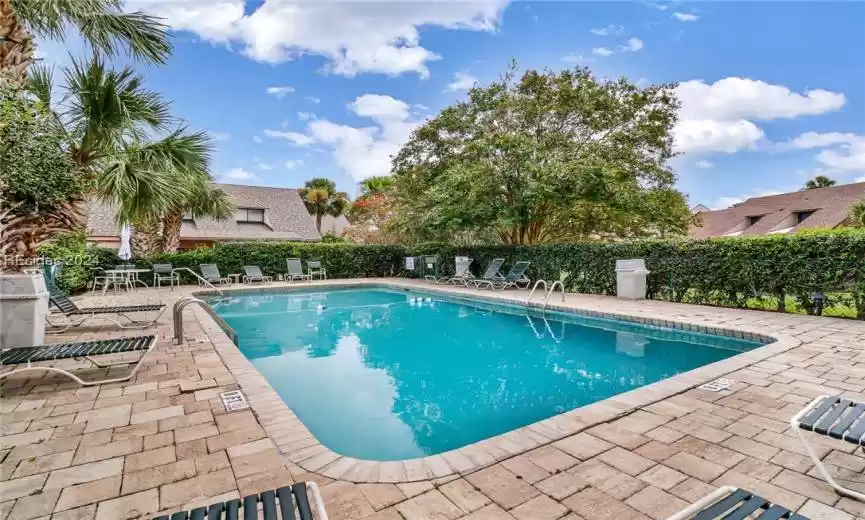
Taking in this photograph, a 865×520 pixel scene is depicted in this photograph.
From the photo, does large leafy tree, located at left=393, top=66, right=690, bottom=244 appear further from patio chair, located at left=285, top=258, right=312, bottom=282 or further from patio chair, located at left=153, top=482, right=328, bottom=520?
patio chair, located at left=153, top=482, right=328, bottom=520

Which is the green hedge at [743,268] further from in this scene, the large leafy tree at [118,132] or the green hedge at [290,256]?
the large leafy tree at [118,132]

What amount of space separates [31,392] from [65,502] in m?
2.42

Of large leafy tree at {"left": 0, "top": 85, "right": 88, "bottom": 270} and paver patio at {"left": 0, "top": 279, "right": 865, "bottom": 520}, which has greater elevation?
large leafy tree at {"left": 0, "top": 85, "right": 88, "bottom": 270}

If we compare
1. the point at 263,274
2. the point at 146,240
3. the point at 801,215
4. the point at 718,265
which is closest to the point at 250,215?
the point at 146,240

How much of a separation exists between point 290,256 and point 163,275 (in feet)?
14.8

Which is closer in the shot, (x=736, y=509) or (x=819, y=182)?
(x=736, y=509)

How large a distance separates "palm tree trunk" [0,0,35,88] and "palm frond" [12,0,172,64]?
239mm

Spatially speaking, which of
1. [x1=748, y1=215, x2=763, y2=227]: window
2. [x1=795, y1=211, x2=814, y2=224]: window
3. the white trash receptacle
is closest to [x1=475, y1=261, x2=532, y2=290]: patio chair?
the white trash receptacle

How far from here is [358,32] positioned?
36.7 ft

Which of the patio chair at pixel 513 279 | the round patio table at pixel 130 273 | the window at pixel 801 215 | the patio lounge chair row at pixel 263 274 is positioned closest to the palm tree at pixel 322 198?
the patio lounge chair row at pixel 263 274

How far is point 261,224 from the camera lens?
86.2 ft

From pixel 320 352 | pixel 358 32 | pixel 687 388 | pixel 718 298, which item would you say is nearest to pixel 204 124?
pixel 358 32

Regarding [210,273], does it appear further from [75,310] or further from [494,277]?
[494,277]

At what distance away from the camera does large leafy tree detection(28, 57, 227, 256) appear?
7020mm
